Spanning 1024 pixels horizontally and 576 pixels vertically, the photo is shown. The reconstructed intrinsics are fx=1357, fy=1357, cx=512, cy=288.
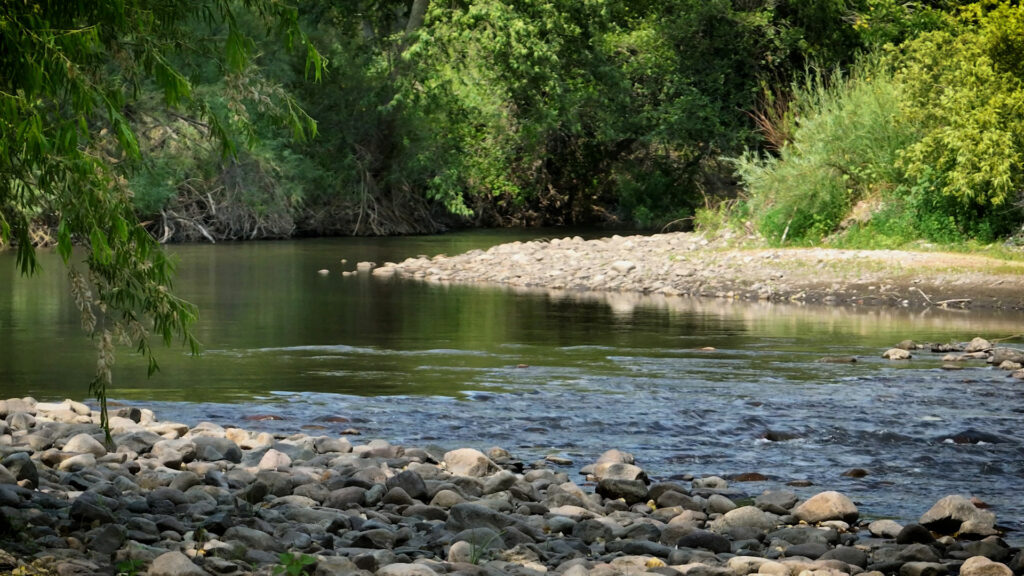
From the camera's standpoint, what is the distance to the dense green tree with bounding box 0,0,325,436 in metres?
4.59

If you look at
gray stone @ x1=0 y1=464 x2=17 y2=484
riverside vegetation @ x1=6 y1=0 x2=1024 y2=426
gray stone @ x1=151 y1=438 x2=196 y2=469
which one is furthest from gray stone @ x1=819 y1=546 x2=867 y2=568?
riverside vegetation @ x1=6 y1=0 x2=1024 y2=426

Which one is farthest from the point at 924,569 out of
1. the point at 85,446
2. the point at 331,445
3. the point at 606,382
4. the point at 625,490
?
the point at 606,382

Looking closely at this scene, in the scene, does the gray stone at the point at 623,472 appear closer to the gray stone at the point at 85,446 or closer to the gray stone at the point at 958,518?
the gray stone at the point at 958,518

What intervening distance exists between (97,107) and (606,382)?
7174mm

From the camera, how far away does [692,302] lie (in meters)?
19.9

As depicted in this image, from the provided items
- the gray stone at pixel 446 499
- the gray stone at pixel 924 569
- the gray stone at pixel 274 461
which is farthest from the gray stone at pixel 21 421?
the gray stone at pixel 924 569

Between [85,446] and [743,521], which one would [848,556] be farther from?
[85,446]

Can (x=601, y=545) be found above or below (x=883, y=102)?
below

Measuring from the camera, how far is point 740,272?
21594 mm

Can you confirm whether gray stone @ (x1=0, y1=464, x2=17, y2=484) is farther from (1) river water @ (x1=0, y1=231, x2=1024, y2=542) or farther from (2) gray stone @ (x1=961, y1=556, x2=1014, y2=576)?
(2) gray stone @ (x1=961, y1=556, x2=1014, y2=576)

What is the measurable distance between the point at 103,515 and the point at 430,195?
3083cm

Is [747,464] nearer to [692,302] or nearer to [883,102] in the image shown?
[692,302]

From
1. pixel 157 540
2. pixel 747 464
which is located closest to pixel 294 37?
pixel 157 540

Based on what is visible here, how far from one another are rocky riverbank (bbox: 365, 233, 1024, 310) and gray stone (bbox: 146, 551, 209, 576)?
49.2 ft
